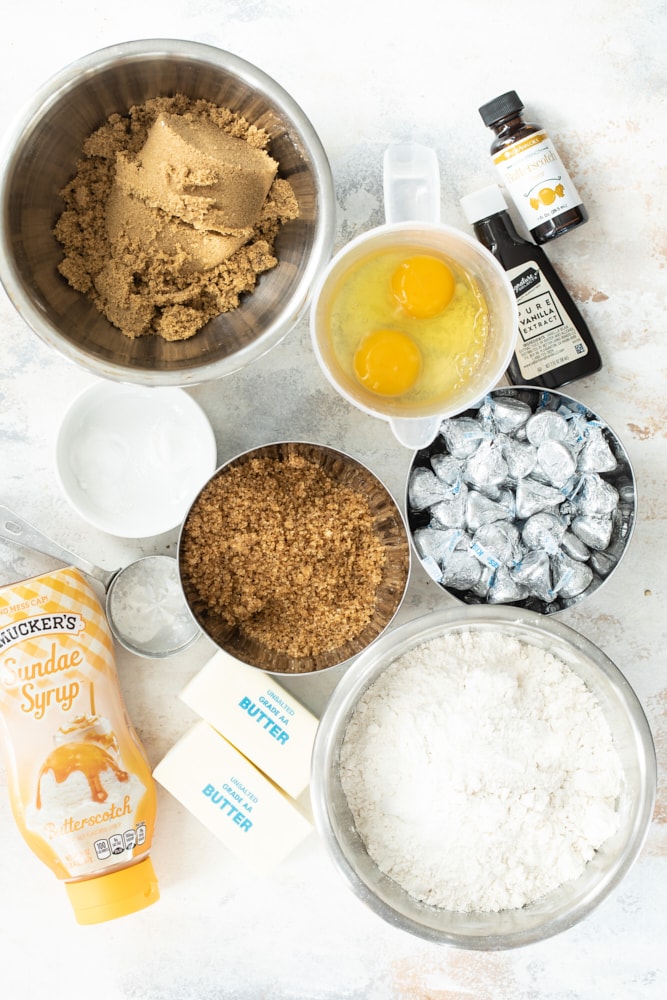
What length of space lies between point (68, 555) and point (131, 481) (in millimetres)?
182

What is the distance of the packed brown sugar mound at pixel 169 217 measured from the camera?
111 centimetres

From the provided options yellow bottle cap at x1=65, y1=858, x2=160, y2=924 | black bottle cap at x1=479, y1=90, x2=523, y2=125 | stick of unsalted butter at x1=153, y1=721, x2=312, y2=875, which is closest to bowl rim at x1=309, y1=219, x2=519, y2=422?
black bottle cap at x1=479, y1=90, x2=523, y2=125

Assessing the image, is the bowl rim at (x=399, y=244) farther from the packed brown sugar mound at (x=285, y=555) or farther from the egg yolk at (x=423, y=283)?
the packed brown sugar mound at (x=285, y=555)

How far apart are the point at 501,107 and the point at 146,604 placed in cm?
110

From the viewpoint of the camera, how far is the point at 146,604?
144cm

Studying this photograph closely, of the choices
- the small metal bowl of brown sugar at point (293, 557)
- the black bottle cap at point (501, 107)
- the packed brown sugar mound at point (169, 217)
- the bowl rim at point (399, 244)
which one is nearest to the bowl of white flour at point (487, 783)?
the small metal bowl of brown sugar at point (293, 557)

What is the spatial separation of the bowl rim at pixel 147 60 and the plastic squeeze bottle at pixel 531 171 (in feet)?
1.29

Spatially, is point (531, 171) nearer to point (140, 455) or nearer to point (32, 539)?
point (140, 455)

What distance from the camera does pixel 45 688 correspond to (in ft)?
4.25

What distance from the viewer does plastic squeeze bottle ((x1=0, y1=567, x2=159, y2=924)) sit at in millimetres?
1290

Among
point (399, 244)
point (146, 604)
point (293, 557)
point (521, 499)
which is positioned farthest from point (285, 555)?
point (399, 244)

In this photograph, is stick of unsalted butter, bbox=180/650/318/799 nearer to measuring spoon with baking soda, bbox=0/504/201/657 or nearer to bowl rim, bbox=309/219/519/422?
measuring spoon with baking soda, bbox=0/504/201/657

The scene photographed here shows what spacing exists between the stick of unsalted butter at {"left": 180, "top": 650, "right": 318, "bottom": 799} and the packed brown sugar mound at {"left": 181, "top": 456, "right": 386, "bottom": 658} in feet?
0.28

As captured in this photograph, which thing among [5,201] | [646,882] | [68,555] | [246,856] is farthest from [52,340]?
[646,882]
